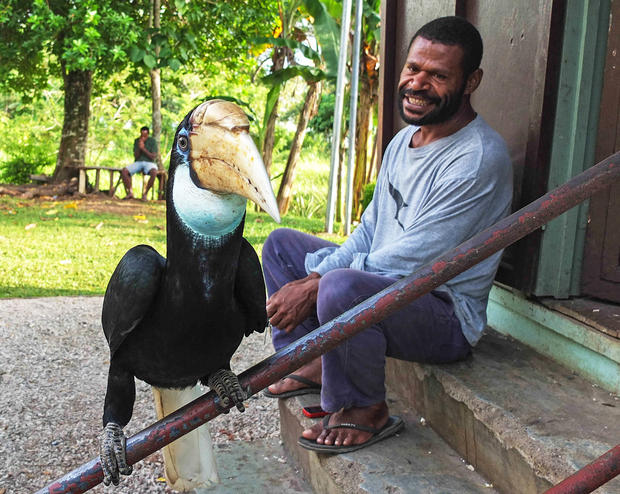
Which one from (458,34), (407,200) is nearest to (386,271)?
(407,200)

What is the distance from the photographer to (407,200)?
2.62 metres

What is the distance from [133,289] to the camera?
1.63 meters

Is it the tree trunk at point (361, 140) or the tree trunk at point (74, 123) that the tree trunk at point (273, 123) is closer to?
the tree trunk at point (361, 140)

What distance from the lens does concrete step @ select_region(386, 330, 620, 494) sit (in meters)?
1.81

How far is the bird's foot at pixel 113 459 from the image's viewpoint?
5.17 feet

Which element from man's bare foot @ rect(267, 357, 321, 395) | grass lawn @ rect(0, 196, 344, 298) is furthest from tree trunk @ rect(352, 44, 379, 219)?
man's bare foot @ rect(267, 357, 321, 395)

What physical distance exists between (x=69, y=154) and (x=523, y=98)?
480 inches

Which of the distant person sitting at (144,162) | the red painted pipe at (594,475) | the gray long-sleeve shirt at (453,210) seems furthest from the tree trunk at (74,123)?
the red painted pipe at (594,475)

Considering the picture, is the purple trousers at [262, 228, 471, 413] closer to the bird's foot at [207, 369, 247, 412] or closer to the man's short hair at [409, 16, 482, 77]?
the bird's foot at [207, 369, 247, 412]

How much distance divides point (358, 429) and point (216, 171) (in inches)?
48.0

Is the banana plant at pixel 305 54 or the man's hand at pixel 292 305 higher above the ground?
the banana plant at pixel 305 54

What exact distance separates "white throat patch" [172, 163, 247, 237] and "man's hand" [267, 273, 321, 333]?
3.00 ft

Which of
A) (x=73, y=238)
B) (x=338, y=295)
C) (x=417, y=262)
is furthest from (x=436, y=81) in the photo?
(x=73, y=238)

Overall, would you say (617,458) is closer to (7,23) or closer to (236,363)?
(236,363)
